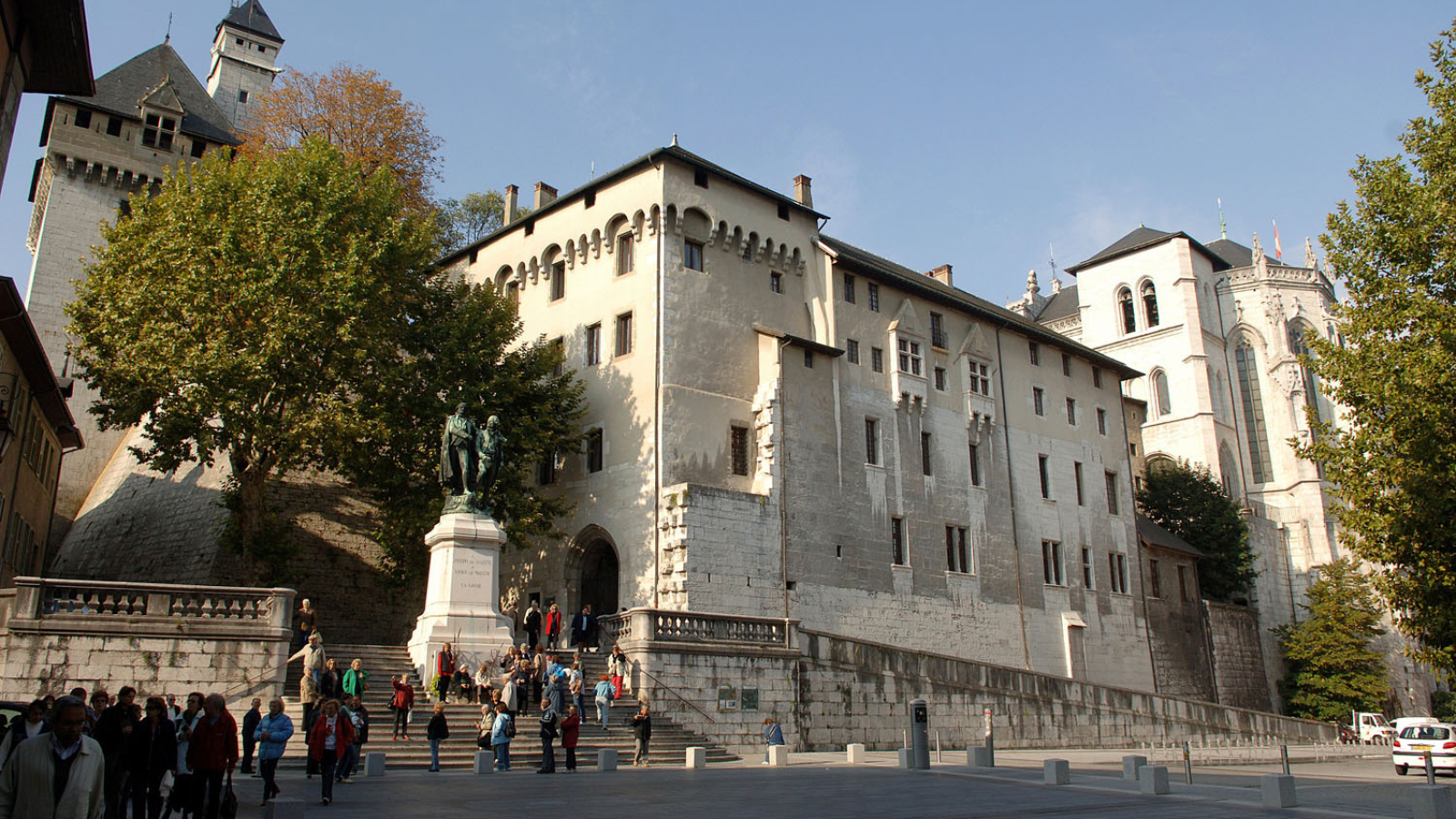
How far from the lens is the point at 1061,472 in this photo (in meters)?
46.2

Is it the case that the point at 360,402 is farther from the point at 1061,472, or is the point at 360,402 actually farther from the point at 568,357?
the point at 1061,472

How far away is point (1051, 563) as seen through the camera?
144 ft

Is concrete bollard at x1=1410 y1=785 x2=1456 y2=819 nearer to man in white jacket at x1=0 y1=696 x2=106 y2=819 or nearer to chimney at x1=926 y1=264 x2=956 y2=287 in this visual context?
man in white jacket at x1=0 y1=696 x2=106 y2=819

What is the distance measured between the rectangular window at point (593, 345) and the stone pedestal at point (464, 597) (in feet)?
42.2

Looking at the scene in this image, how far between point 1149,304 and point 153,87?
210 feet

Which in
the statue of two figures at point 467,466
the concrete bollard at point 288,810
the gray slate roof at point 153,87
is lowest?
the concrete bollard at point 288,810

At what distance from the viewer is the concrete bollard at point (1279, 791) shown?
13617 millimetres

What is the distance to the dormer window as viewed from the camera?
5550 centimetres

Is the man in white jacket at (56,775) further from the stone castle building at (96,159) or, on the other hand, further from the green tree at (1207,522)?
the green tree at (1207,522)

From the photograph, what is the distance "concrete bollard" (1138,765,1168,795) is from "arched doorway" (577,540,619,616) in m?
20.9

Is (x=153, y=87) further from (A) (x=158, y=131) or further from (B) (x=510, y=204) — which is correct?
(B) (x=510, y=204)

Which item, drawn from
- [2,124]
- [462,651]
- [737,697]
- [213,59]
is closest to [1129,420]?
[737,697]

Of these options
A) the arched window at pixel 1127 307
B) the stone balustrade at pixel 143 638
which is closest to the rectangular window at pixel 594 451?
the stone balustrade at pixel 143 638

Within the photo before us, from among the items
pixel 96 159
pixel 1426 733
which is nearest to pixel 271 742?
pixel 1426 733
